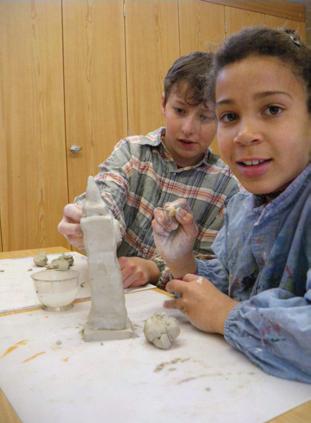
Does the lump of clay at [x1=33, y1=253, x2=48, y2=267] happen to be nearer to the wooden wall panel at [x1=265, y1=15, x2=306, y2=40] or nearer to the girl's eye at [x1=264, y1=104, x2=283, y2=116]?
the girl's eye at [x1=264, y1=104, x2=283, y2=116]

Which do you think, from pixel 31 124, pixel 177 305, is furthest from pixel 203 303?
pixel 31 124

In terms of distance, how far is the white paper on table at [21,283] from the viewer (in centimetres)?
95

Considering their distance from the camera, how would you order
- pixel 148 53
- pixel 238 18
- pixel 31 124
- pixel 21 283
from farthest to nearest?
1. pixel 238 18
2. pixel 148 53
3. pixel 31 124
4. pixel 21 283

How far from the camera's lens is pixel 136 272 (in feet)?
3.51

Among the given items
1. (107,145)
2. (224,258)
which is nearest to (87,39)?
(107,145)

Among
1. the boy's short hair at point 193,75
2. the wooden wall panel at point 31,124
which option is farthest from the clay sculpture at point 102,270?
the wooden wall panel at point 31,124

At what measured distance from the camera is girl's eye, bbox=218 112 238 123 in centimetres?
81

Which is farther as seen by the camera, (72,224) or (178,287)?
(72,224)

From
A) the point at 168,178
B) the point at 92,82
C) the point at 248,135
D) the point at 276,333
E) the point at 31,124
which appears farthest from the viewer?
the point at 92,82

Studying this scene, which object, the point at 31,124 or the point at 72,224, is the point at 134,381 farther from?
the point at 31,124

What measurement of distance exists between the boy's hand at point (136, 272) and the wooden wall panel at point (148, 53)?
1.84 meters

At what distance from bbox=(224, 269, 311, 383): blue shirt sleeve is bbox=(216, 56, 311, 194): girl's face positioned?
23 cm

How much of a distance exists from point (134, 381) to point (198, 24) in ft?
9.60

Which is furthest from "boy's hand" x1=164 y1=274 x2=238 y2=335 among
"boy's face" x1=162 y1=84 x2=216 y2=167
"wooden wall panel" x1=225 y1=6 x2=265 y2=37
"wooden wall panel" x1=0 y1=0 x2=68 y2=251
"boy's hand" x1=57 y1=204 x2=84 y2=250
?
"wooden wall panel" x1=225 y1=6 x2=265 y2=37
